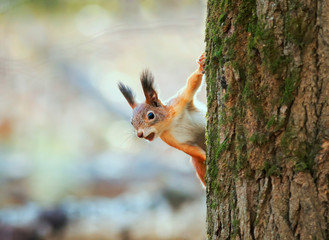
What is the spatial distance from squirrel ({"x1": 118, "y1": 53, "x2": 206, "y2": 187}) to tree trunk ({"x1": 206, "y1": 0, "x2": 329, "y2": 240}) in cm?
66

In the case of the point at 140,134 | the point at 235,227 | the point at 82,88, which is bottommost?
the point at 235,227

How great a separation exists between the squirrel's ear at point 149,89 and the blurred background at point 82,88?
130 inches

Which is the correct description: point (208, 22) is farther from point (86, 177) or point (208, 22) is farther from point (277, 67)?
point (86, 177)

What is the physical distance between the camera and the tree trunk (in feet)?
3.18

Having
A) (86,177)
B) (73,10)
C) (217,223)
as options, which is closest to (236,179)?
(217,223)

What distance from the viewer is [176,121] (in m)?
1.83

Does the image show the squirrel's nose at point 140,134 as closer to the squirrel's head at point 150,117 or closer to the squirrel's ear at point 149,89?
the squirrel's head at point 150,117

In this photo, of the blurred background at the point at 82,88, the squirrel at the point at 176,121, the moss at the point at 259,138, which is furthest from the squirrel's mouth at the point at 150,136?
the blurred background at the point at 82,88

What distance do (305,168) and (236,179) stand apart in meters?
0.17

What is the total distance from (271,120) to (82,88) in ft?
15.9

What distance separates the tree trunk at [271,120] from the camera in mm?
968

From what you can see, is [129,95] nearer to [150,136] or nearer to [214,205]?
[150,136]

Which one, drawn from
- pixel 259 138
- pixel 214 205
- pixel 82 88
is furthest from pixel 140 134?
pixel 82 88

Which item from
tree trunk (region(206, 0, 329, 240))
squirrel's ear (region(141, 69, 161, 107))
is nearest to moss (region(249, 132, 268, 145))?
tree trunk (region(206, 0, 329, 240))
